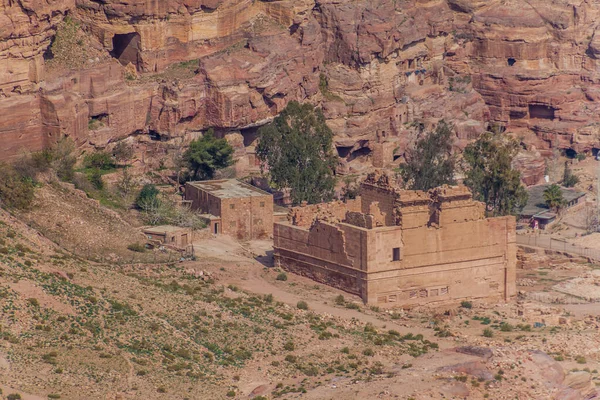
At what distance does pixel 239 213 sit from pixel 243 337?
59.6ft

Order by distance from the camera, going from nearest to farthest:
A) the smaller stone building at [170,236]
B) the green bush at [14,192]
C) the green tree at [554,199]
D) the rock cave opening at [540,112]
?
the green bush at [14,192] < the smaller stone building at [170,236] < the green tree at [554,199] < the rock cave opening at [540,112]

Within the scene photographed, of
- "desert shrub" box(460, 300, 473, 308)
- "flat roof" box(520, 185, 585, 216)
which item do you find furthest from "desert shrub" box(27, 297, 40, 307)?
"flat roof" box(520, 185, 585, 216)

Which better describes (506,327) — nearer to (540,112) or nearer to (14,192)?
(14,192)

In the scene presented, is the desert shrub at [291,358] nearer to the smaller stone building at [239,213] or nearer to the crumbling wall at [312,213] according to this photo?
the crumbling wall at [312,213]

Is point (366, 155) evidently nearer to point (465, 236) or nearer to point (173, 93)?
point (173, 93)

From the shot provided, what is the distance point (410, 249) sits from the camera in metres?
68.6

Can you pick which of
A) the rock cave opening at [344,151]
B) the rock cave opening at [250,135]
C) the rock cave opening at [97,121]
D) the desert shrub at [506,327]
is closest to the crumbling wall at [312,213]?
the desert shrub at [506,327]

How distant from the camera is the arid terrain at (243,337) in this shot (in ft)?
186

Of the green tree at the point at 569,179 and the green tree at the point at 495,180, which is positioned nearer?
the green tree at the point at 495,180

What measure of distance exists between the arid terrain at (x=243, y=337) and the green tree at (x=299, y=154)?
13731 millimetres

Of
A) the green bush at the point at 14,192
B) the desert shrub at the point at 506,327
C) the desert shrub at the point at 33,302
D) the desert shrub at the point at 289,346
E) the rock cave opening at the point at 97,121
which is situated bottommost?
the desert shrub at the point at 506,327

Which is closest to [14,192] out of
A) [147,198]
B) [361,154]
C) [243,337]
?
[147,198]

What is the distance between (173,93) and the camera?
91750 mm

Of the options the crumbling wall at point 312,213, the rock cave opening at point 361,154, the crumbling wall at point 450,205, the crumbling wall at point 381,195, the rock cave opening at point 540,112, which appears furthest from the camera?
the rock cave opening at point 540,112
